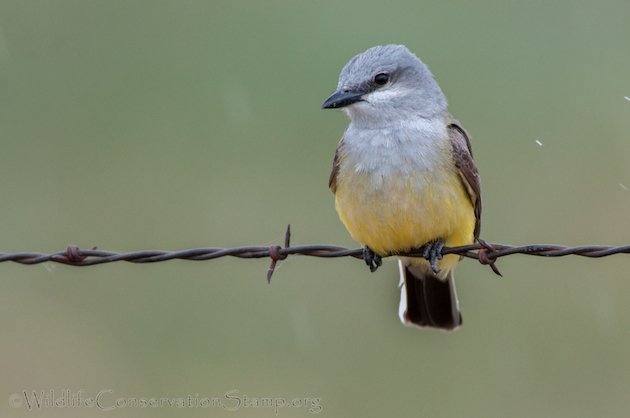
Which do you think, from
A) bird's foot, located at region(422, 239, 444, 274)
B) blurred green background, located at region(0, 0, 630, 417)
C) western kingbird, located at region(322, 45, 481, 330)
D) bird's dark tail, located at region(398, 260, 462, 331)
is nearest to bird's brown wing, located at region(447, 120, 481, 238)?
western kingbird, located at region(322, 45, 481, 330)

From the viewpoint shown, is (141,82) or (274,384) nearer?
(274,384)

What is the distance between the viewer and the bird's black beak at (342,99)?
6098 millimetres

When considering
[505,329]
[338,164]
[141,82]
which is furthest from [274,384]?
[141,82]

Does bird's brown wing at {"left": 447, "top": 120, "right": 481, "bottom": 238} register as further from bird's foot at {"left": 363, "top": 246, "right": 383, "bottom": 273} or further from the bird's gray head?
bird's foot at {"left": 363, "top": 246, "right": 383, "bottom": 273}

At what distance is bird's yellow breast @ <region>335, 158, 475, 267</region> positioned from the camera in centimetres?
580

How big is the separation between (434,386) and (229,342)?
174 centimetres

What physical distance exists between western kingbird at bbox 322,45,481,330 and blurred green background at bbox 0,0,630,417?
1217 millimetres

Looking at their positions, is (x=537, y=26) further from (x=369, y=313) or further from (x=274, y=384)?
(x=274, y=384)

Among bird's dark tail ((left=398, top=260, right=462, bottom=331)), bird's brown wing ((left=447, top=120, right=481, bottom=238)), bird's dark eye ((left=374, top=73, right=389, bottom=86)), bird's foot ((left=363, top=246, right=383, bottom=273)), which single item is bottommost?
bird's dark tail ((left=398, top=260, right=462, bottom=331))

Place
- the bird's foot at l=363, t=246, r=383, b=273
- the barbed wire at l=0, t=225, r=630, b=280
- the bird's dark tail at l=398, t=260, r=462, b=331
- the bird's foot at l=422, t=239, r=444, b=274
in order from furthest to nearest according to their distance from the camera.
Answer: the bird's dark tail at l=398, t=260, r=462, b=331
the bird's foot at l=363, t=246, r=383, b=273
the bird's foot at l=422, t=239, r=444, b=274
the barbed wire at l=0, t=225, r=630, b=280

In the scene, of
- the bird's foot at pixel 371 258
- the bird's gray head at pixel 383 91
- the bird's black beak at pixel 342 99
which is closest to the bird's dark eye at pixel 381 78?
the bird's gray head at pixel 383 91

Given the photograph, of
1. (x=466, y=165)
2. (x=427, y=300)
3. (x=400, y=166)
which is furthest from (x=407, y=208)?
(x=427, y=300)

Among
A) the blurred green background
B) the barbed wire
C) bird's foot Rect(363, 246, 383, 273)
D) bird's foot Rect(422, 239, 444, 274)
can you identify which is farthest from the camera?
the blurred green background

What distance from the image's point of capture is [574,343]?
28.2 ft
